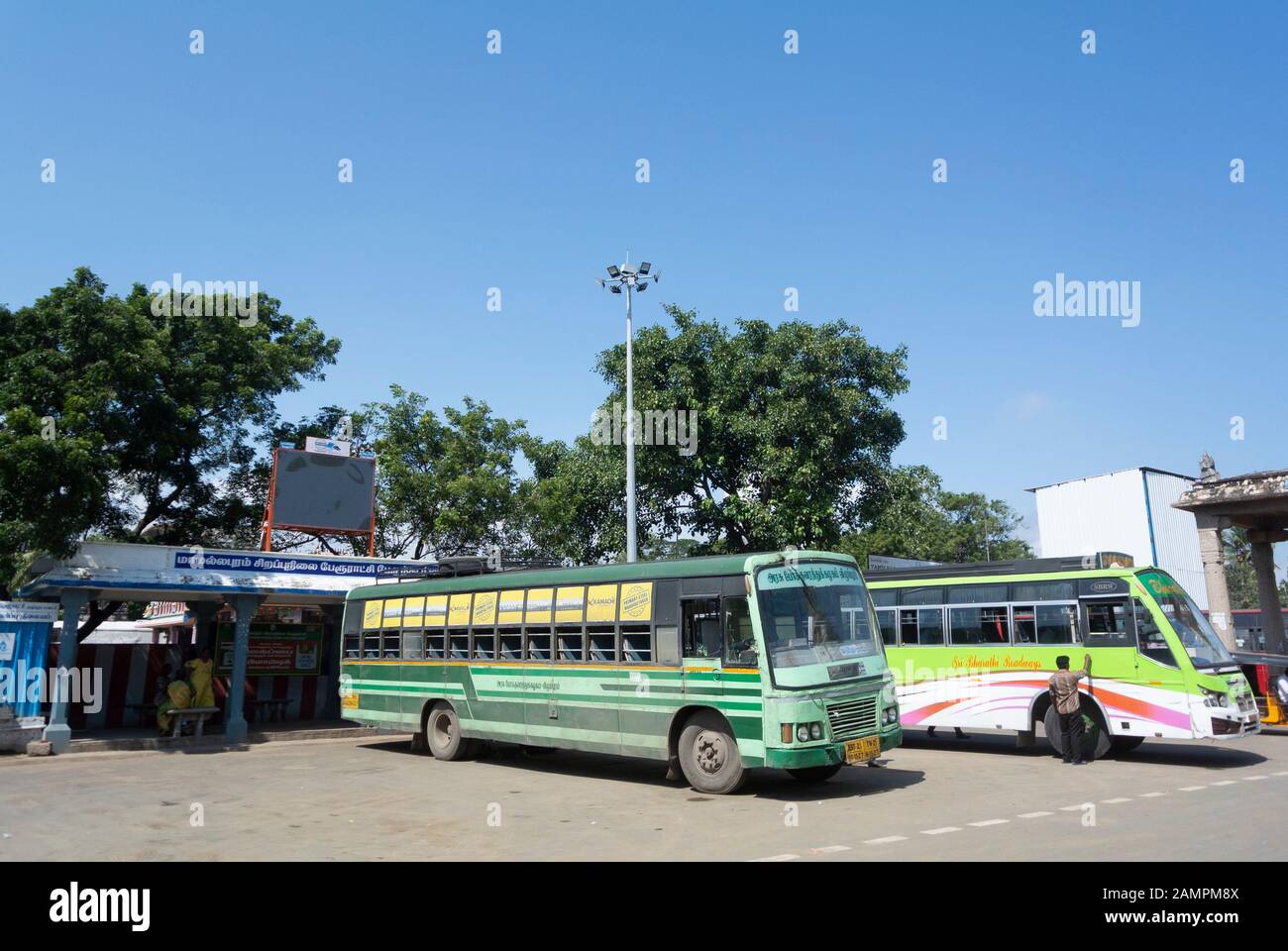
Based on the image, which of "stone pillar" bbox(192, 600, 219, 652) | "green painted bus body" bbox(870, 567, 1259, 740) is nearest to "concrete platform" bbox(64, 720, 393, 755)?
"stone pillar" bbox(192, 600, 219, 652)

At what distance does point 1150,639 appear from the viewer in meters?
14.5

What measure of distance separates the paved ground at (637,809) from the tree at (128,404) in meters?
4.60

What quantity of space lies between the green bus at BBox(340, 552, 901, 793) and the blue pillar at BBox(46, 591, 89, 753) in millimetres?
6911

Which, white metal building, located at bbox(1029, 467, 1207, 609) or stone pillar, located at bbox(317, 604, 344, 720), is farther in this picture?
white metal building, located at bbox(1029, 467, 1207, 609)

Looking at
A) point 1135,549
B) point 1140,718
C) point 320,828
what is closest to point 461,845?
Answer: point 320,828

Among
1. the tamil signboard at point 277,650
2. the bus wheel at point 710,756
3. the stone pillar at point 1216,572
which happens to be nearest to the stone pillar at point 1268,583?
the stone pillar at point 1216,572

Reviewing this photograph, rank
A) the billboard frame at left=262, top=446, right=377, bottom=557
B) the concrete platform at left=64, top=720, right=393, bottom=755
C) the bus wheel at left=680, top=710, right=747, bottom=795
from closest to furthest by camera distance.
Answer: the bus wheel at left=680, top=710, right=747, bottom=795, the concrete platform at left=64, top=720, right=393, bottom=755, the billboard frame at left=262, top=446, right=377, bottom=557

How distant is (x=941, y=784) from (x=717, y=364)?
1531cm

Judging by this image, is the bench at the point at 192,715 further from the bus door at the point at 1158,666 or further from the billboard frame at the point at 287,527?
the bus door at the point at 1158,666

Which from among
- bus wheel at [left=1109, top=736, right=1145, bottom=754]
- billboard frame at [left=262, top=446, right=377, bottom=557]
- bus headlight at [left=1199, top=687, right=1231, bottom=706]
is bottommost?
bus wheel at [left=1109, top=736, right=1145, bottom=754]

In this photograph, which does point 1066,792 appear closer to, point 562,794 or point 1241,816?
point 1241,816

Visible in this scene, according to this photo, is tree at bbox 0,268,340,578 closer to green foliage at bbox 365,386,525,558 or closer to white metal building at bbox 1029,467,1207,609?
green foliage at bbox 365,386,525,558

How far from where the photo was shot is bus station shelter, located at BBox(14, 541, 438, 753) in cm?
1777

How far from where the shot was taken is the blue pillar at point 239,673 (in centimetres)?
1972
